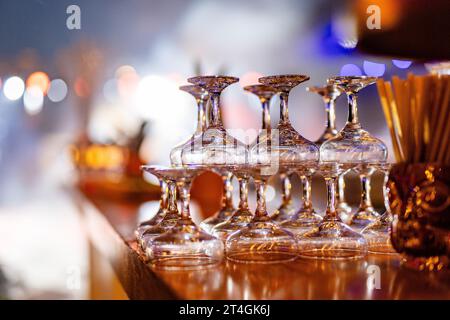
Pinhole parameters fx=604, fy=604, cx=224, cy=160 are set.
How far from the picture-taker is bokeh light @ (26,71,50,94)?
31.1 feet

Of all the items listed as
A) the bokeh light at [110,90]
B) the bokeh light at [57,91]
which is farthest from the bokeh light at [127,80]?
the bokeh light at [57,91]

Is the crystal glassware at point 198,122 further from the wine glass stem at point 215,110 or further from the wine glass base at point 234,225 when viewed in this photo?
the wine glass base at point 234,225

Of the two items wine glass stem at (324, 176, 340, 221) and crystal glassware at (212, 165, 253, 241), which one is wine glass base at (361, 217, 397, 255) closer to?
wine glass stem at (324, 176, 340, 221)

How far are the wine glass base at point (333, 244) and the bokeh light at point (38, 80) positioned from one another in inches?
355

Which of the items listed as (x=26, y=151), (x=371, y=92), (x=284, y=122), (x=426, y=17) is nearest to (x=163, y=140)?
(x=26, y=151)

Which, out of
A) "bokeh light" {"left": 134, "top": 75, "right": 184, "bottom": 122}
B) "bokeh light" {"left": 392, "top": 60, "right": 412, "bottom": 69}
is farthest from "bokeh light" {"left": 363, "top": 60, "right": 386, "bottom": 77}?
"bokeh light" {"left": 134, "top": 75, "right": 184, "bottom": 122}

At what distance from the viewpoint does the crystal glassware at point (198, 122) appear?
1.08m

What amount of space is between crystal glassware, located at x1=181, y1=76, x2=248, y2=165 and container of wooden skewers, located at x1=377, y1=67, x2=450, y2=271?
0.88ft

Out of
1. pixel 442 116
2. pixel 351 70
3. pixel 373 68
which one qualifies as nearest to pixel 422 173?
pixel 442 116

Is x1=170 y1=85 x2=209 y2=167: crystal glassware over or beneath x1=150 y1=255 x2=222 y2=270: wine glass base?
over

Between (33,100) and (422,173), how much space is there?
9838 mm

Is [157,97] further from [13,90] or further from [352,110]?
[352,110]
